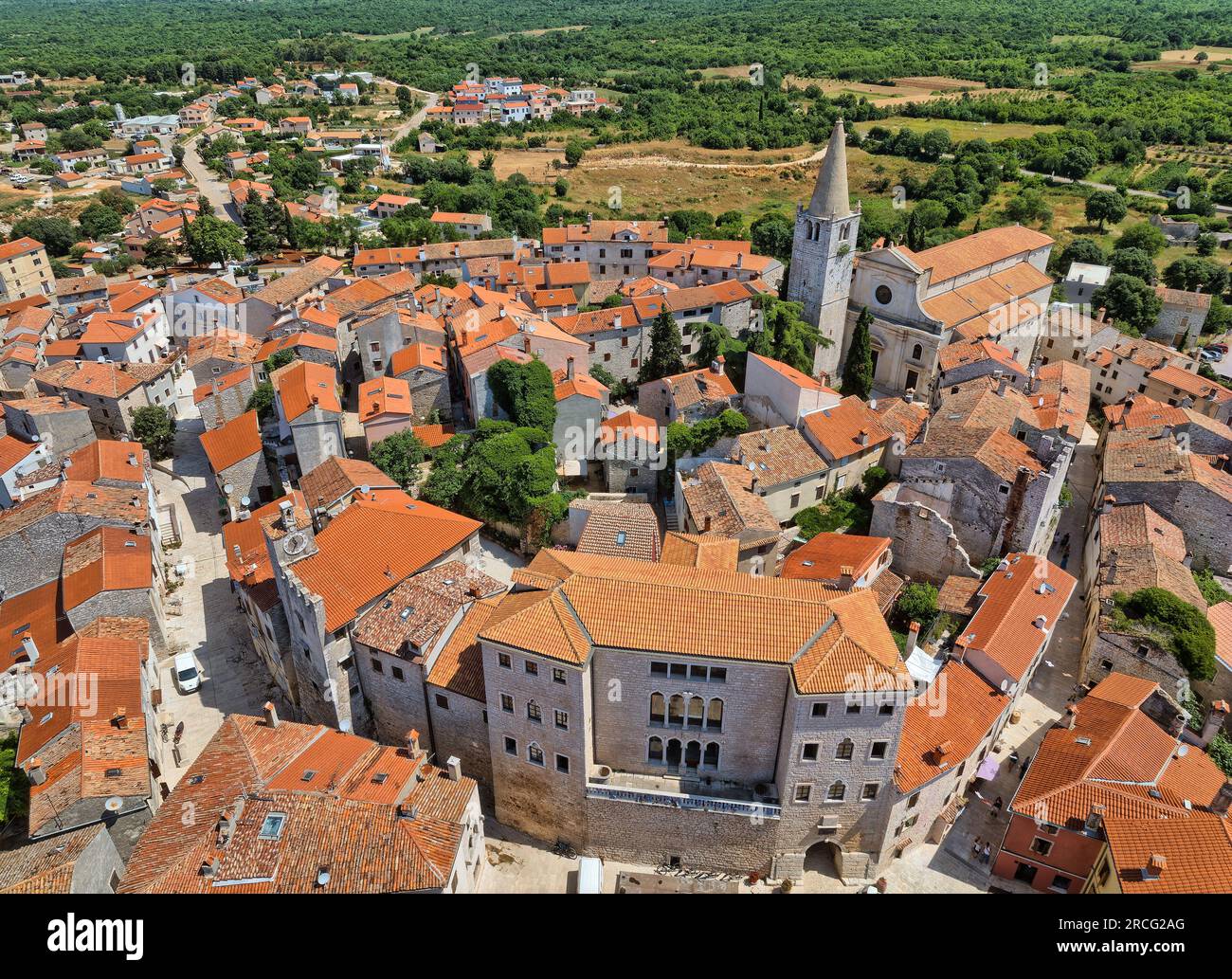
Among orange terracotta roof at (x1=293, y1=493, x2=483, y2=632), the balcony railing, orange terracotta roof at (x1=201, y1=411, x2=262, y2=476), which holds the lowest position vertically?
the balcony railing

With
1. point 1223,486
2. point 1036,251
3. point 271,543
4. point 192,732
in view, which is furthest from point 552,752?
point 1036,251

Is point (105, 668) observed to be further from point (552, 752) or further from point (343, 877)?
point (552, 752)

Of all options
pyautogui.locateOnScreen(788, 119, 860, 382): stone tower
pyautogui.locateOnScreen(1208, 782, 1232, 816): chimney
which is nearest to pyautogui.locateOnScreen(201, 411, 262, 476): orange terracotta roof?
pyautogui.locateOnScreen(788, 119, 860, 382): stone tower

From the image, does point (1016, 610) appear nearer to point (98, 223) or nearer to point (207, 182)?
point (98, 223)

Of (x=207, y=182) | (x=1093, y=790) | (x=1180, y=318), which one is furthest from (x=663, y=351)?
(x=207, y=182)

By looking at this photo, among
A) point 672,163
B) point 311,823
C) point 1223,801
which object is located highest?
point 672,163

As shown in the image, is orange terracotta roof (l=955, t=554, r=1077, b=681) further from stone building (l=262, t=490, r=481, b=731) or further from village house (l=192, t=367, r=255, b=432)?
village house (l=192, t=367, r=255, b=432)

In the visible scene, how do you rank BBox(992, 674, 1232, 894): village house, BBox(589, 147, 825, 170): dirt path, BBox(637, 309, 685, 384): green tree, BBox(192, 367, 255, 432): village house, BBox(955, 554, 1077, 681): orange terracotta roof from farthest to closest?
BBox(589, 147, 825, 170): dirt path < BBox(637, 309, 685, 384): green tree < BBox(192, 367, 255, 432): village house < BBox(955, 554, 1077, 681): orange terracotta roof < BBox(992, 674, 1232, 894): village house
